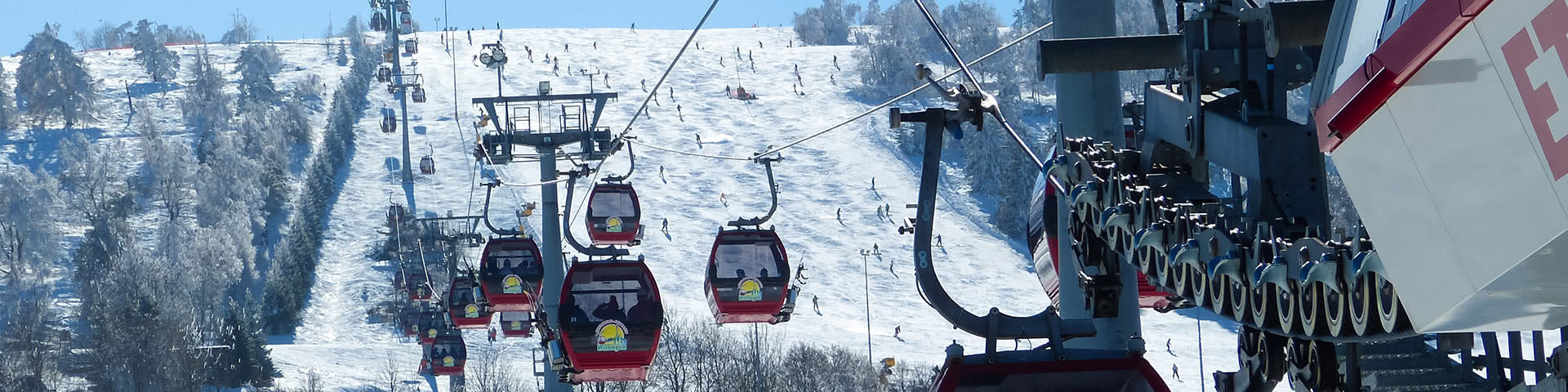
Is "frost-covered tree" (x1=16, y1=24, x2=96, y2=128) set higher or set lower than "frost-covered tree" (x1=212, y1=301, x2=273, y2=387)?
higher

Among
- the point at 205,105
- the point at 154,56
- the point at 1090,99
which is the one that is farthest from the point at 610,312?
the point at 154,56

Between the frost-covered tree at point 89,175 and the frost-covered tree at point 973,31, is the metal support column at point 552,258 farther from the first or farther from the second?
the frost-covered tree at point 973,31

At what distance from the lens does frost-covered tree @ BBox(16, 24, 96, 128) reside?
331ft

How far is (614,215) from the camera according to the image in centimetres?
2498

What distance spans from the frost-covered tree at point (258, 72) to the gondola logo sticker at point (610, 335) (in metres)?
89.8

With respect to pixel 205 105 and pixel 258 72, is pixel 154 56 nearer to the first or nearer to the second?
pixel 258 72

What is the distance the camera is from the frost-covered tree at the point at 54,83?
10100cm

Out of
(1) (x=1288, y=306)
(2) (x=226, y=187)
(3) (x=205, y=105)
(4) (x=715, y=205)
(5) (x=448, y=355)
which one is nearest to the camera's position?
(1) (x=1288, y=306)

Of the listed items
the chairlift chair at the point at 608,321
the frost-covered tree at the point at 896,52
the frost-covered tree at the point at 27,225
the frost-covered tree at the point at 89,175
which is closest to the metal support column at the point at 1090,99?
the chairlift chair at the point at 608,321

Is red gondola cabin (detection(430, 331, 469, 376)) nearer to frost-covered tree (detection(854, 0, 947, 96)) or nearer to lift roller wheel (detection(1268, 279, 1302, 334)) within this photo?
lift roller wheel (detection(1268, 279, 1302, 334))

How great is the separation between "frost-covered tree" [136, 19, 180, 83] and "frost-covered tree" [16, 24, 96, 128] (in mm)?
4201

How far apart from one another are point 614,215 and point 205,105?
83143 mm

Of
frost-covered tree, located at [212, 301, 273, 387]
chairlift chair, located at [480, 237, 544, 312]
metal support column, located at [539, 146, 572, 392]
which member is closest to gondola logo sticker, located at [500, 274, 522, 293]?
chairlift chair, located at [480, 237, 544, 312]

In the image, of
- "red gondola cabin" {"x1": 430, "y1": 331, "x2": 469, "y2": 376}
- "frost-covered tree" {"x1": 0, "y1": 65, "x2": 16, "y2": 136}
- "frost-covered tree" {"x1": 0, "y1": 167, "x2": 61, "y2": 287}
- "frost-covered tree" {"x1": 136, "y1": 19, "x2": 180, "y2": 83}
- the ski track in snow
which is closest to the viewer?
"red gondola cabin" {"x1": 430, "y1": 331, "x2": 469, "y2": 376}
